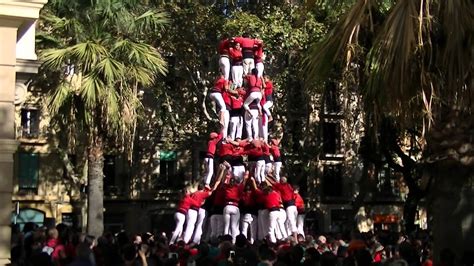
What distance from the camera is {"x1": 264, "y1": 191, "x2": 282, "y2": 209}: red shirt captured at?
18.1 meters

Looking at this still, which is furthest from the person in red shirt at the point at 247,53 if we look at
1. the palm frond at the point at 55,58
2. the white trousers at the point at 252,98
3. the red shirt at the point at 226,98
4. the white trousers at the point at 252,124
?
the palm frond at the point at 55,58

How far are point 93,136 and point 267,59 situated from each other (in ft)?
44.2

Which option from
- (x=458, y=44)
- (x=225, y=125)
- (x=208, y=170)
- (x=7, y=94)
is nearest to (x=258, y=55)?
(x=225, y=125)

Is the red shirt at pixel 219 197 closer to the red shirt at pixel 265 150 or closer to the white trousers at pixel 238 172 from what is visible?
the white trousers at pixel 238 172

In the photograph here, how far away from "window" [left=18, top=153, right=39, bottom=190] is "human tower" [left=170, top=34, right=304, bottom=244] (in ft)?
61.9

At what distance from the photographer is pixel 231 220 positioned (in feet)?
59.4

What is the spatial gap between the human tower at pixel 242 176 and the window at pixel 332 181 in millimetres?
A: 22988

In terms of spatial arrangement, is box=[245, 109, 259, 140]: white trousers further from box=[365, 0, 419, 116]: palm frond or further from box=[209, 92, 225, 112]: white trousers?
box=[365, 0, 419, 116]: palm frond

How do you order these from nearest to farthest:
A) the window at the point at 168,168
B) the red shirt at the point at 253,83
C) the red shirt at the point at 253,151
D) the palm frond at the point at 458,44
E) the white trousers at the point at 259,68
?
the palm frond at the point at 458,44 < the red shirt at the point at 253,151 < the red shirt at the point at 253,83 < the white trousers at the point at 259,68 < the window at the point at 168,168

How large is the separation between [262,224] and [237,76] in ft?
12.7

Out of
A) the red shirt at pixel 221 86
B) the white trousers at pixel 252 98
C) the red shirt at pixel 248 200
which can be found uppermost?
the red shirt at pixel 221 86

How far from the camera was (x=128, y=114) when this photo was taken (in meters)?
19.0

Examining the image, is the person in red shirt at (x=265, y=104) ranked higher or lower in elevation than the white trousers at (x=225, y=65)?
lower

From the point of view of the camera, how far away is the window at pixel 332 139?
138 ft
